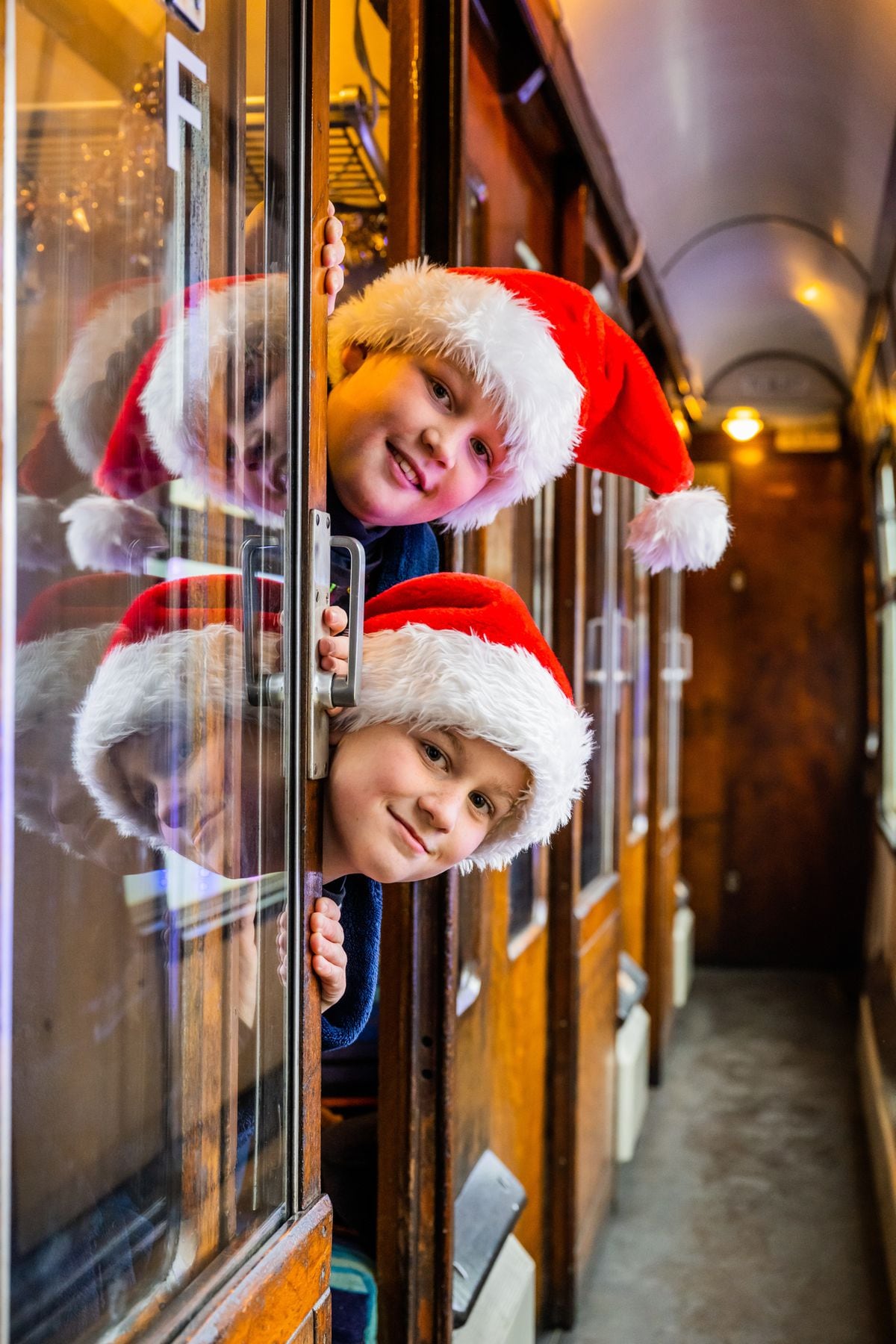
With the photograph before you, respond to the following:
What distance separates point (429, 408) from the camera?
1.22 m

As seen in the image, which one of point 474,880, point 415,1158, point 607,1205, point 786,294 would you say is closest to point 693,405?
point 786,294

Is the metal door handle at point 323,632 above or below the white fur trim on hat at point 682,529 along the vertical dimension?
below

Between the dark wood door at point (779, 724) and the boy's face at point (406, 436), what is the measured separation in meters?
5.35

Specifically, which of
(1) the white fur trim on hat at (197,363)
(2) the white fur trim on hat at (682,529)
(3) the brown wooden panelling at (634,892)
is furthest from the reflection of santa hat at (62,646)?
(3) the brown wooden panelling at (634,892)

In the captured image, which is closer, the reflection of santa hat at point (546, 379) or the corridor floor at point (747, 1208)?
the reflection of santa hat at point (546, 379)

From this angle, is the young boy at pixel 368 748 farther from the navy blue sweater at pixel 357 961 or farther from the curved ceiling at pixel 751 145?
the curved ceiling at pixel 751 145

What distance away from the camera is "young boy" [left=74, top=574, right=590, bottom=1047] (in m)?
0.87

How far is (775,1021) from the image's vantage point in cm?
552

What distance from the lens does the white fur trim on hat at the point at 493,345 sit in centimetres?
123

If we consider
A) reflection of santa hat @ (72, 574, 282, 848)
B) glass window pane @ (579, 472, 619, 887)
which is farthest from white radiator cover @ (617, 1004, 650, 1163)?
reflection of santa hat @ (72, 574, 282, 848)

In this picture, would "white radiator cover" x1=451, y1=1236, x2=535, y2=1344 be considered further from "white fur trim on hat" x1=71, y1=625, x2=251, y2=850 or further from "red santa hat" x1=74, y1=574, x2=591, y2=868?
"white fur trim on hat" x1=71, y1=625, x2=251, y2=850

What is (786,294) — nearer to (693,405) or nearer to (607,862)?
(693,405)

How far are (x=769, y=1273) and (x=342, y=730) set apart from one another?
275 centimetres

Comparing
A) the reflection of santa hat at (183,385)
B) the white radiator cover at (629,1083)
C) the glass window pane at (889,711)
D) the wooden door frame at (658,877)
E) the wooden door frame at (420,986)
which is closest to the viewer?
the reflection of santa hat at (183,385)
